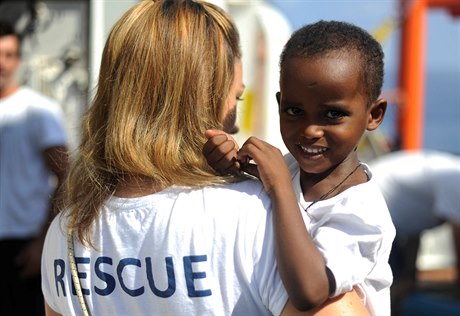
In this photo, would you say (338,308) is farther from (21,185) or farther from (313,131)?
(21,185)

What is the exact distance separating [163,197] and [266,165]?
0.71 ft

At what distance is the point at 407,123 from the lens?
372 inches

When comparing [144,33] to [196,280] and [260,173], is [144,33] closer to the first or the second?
[260,173]

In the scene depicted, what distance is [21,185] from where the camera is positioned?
14.2 ft

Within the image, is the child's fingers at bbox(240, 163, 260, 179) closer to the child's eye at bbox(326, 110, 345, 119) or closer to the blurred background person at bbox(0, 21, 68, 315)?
Answer: the child's eye at bbox(326, 110, 345, 119)

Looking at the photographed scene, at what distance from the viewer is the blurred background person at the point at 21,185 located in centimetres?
429

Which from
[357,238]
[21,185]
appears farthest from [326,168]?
[21,185]

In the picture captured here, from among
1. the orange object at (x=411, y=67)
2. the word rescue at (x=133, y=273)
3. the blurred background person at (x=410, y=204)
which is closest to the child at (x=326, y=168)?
the word rescue at (x=133, y=273)

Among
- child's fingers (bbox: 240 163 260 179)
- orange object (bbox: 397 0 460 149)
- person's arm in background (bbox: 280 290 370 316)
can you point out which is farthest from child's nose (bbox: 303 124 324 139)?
orange object (bbox: 397 0 460 149)

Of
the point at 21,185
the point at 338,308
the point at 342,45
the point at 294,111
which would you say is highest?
the point at 342,45

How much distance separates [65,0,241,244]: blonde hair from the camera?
5.98 feet

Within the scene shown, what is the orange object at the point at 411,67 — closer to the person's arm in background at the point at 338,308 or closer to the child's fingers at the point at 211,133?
the child's fingers at the point at 211,133

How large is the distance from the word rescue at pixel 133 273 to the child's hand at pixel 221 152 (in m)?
0.20

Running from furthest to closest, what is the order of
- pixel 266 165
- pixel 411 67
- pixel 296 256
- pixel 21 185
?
pixel 411 67 → pixel 21 185 → pixel 266 165 → pixel 296 256
